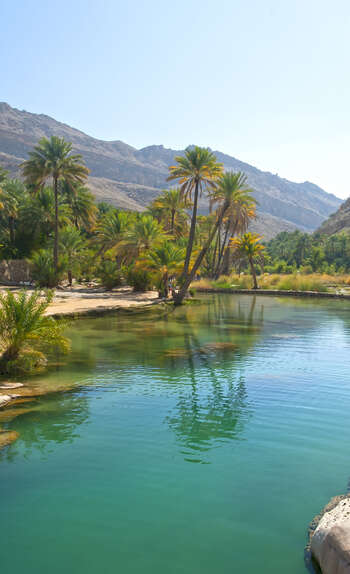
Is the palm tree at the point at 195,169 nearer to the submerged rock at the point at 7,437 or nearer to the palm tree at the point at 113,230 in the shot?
the palm tree at the point at 113,230

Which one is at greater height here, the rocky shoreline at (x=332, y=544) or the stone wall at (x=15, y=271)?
the stone wall at (x=15, y=271)

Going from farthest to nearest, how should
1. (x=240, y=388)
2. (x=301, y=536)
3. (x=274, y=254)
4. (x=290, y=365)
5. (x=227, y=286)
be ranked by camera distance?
A: (x=274, y=254) < (x=227, y=286) < (x=290, y=365) < (x=240, y=388) < (x=301, y=536)

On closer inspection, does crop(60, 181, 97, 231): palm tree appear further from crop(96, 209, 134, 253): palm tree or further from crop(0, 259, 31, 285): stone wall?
crop(96, 209, 134, 253): palm tree

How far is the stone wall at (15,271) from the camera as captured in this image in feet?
156

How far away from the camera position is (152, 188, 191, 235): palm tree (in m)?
51.5

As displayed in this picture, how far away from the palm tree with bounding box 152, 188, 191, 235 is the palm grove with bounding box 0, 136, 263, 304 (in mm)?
120

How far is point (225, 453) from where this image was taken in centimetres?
681

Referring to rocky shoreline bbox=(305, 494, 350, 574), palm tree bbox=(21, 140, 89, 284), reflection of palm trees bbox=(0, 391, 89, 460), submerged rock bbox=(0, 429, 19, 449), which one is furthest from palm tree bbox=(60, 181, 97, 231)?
rocky shoreline bbox=(305, 494, 350, 574)

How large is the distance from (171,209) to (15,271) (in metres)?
18.9

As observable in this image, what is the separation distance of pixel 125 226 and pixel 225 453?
1571 inches

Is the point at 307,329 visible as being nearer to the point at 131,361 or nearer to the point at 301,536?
the point at 131,361

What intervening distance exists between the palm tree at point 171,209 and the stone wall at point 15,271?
16.4m

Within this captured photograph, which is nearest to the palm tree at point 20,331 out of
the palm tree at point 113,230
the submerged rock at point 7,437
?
the submerged rock at point 7,437

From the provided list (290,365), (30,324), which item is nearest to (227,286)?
(290,365)
